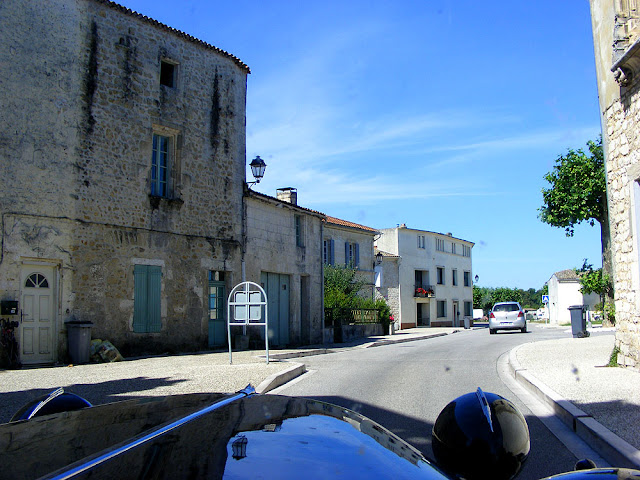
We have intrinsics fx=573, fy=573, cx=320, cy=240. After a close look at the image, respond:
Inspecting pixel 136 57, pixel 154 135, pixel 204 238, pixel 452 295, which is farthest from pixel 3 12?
pixel 452 295

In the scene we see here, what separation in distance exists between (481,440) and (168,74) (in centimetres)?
1702

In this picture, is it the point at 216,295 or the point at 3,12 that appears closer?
the point at 3,12

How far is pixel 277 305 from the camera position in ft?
67.5

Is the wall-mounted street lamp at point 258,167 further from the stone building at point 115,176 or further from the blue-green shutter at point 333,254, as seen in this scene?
the blue-green shutter at point 333,254

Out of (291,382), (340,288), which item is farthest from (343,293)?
(291,382)

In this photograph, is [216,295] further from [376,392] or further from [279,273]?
[376,392]

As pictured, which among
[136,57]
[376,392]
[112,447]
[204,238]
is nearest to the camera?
[112,447]

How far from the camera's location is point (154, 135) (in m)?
16.8

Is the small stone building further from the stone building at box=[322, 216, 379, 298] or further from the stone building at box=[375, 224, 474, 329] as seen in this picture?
the stone building at box=[322, 216, 379, 298]

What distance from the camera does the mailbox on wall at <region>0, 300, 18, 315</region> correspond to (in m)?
12.7

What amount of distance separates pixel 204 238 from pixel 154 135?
3.36 m

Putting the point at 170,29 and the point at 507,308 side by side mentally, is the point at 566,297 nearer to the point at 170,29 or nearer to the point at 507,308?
the point at 507,308

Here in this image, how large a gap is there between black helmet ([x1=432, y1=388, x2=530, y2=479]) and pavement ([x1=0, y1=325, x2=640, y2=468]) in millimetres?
3091

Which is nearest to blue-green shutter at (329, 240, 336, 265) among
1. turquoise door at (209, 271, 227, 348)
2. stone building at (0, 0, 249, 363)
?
stone building at (0, 0, 249, 363)
